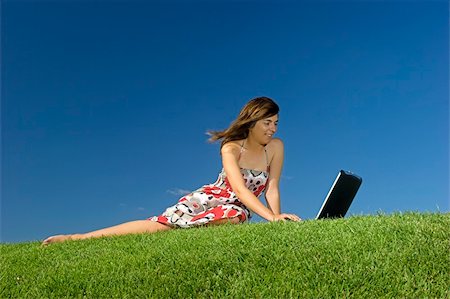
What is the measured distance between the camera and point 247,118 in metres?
8.84

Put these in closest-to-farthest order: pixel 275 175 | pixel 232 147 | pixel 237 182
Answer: pixel 237 182 < pixel 232 147 < pixel 275 175

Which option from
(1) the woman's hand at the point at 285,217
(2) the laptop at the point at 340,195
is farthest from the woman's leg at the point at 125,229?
(2) the laptop at the point at 340,195

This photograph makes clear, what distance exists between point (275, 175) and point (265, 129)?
95 cm

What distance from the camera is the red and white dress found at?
8806 millimetres

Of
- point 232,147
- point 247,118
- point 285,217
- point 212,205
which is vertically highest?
point 247,118

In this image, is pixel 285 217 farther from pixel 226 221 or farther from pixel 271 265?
pixel 271 265

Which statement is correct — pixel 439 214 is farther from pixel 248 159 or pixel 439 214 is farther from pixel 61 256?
pixel 61 256

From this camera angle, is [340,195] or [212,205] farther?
[212,205]

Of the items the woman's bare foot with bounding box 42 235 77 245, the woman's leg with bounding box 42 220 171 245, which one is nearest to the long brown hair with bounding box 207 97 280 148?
the woman's leg with bounding box 42 220 171 245

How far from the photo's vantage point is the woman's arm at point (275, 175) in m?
9.19

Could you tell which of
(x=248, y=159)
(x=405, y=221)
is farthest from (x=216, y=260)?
(x=248, y=159)

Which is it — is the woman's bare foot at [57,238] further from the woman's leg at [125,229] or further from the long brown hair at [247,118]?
the long brown hair at [247,118]

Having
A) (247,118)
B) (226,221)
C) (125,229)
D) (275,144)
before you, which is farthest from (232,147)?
(125,229)

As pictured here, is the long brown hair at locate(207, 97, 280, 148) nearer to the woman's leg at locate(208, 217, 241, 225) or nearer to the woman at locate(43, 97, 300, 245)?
the woman at locate(43, 97, 300, 245)
